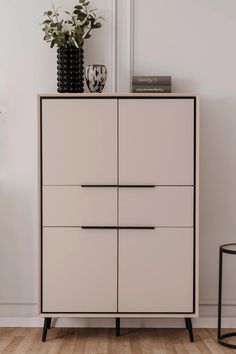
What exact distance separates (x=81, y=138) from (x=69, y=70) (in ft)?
1.50

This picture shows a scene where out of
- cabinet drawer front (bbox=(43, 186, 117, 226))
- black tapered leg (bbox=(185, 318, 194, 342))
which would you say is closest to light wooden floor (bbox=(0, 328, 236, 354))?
black tapered leg (bbox=(185, 318, 194, 342))

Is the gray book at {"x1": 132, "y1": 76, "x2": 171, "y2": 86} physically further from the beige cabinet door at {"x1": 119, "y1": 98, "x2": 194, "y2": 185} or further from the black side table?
the black side table

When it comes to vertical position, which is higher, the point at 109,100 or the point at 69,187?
the point at 109,100

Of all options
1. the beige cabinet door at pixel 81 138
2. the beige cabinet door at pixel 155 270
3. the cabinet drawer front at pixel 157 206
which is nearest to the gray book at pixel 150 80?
the beige cabinet door at pixel 81 138

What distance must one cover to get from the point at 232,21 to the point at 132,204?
1353 mm

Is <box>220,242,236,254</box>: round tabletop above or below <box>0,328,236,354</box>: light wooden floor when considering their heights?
above

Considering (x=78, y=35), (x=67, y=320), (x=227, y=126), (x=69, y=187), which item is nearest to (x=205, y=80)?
(x=227, y=126)

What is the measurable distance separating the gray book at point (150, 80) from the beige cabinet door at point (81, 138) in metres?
0.31

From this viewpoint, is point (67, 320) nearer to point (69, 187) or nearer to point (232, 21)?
point (69, 187)

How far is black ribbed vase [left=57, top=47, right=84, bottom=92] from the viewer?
338 cm

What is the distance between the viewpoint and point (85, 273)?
3.24 meters

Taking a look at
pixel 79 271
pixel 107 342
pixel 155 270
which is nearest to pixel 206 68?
pixel 155 270

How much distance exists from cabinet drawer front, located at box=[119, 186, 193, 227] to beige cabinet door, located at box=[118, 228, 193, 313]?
5 cm

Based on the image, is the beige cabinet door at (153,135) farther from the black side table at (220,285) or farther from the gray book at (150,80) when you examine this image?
the black side table at (220,285)
